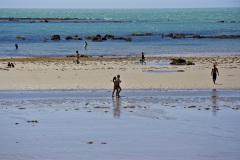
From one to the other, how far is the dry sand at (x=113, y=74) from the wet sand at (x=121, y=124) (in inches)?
90.7

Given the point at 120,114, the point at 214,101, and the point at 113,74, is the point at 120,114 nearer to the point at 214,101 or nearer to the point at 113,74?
the point at 214,101

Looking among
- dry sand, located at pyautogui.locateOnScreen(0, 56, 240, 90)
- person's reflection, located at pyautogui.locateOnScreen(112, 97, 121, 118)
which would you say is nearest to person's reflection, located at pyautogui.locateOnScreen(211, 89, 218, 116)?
dry sand, located at pyautogui.locateOnScreen(0, 56, 240, 90)

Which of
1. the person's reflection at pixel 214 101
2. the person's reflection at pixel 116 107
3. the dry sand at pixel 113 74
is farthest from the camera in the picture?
the dry sand at pixel 113 74

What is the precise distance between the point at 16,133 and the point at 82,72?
2182cm

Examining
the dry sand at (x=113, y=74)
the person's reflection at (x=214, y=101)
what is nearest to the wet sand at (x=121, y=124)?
the person's reflection at (x=214, y=101)

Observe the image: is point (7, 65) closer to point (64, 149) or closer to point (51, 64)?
point (51, 64)

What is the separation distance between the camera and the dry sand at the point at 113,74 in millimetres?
37031

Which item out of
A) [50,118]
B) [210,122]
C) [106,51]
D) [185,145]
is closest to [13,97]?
[50,118]

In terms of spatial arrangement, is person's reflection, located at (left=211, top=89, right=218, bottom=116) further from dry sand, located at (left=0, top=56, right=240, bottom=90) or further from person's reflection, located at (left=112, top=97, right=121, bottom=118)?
person's reflection, located at (left=112, top=97, right=121, bottom=118)

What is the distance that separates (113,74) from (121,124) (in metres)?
18.4

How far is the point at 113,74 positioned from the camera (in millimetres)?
42844

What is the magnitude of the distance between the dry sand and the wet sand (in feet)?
7.56

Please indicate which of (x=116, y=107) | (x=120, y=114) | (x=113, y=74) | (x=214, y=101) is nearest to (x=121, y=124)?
(x=120, y=114)

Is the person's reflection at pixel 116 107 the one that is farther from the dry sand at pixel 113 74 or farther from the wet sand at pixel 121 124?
the dry sand at pixel 113 74
